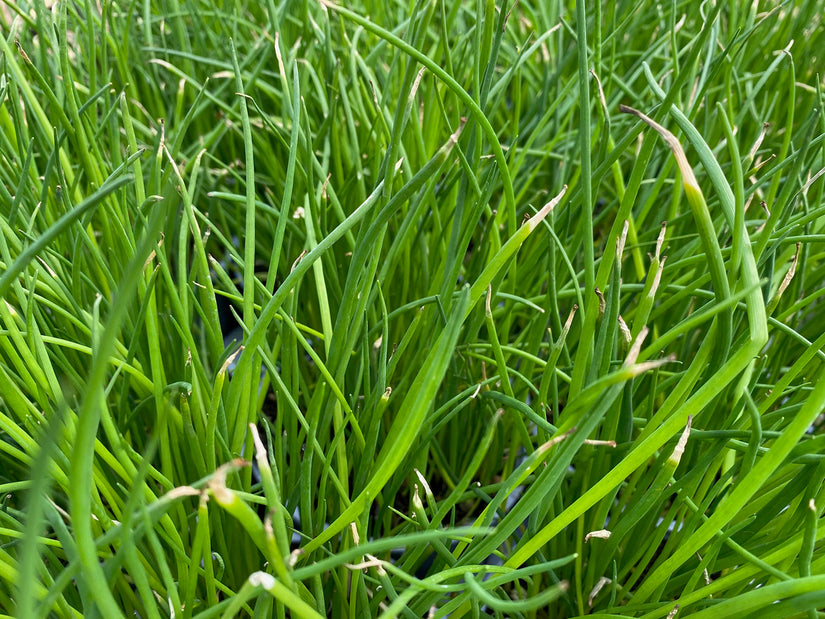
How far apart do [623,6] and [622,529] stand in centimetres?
56

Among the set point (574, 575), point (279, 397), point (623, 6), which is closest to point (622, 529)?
point (574, 575)

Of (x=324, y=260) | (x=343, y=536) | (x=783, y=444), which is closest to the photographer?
(x=783, y=444)

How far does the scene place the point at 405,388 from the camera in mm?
459

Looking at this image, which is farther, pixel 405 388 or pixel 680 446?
pixel 405 388

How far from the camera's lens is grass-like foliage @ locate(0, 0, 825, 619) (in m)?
0.25

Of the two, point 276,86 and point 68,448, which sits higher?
point 276,86

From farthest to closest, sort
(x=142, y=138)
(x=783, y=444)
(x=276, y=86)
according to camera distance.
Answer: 1. (x=276, y=86)
2. (x=142, y=138)
3. (x=783, y=444)

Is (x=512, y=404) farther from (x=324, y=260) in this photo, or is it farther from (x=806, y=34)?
(x=806, y=34)

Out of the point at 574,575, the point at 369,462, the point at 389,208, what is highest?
the point at 389,208

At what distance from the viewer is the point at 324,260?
488mm

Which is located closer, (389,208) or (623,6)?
(389,208)

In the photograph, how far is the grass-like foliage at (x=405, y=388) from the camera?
9.8 inches

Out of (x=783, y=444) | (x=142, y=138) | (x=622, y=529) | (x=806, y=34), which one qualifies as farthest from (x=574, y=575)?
(x=806, y=34)

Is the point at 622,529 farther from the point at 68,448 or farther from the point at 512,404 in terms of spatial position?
the point at 68,448
